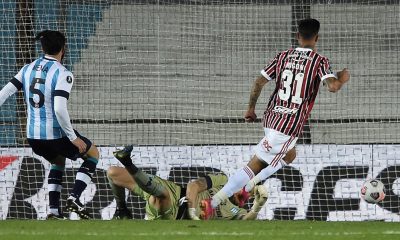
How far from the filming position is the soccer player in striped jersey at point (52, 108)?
29.9 feet

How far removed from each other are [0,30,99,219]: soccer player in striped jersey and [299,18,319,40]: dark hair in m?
2.06

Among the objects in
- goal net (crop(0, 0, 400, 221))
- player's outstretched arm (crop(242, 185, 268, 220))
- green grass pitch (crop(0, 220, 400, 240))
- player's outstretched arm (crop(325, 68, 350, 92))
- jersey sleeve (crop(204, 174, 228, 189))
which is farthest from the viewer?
goal net (crop(0, 0, 400, 221))

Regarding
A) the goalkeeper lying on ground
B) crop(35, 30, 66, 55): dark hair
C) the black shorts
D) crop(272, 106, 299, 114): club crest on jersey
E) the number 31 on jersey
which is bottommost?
the goalkeeper lying on ground

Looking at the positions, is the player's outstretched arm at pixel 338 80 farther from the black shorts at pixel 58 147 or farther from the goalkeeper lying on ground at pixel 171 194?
the black shorts at pixel 58 147

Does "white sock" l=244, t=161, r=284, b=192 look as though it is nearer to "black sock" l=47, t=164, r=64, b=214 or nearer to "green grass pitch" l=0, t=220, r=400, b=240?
"green grass pitch" l=0, t=220, r=400, b=240

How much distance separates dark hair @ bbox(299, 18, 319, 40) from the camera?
872cm

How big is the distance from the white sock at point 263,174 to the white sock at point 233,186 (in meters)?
0.25

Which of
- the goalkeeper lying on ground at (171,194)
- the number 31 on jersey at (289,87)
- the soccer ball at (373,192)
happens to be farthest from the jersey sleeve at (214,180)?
the soccer ball at (373,192)

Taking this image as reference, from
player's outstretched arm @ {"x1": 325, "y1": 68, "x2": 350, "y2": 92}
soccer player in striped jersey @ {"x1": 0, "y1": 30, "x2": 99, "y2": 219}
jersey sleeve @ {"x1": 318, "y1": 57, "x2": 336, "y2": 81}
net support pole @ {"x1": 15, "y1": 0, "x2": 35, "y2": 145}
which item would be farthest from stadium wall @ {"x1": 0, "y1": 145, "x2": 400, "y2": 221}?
player's outstretched arm @ {"x1": 325, "y1": 68, "x2": 350, "y2": 92}

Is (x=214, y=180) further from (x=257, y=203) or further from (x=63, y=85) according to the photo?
(x=63, y=85)

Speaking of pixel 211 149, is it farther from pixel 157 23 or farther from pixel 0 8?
pixel 0 8

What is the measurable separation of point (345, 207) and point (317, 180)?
1.40 feet

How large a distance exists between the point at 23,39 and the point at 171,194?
4.02 meters

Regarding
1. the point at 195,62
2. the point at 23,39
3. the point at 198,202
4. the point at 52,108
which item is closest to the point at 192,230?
the point at 198,202
